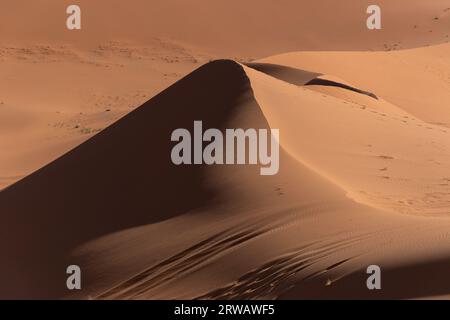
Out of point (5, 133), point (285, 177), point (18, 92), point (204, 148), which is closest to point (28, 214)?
point (204, 148)

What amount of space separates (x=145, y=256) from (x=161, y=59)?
1731 centimetres

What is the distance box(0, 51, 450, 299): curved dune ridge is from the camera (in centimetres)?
547

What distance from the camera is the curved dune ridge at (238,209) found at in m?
5.47

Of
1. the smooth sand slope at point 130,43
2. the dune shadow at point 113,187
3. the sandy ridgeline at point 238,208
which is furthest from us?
the smooth sand slope at point 130,43

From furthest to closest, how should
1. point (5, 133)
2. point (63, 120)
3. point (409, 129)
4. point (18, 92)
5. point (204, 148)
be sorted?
point (18, 92) < point (63, 120) < point (5, 133) < point (409, 129) < point (204, 148)

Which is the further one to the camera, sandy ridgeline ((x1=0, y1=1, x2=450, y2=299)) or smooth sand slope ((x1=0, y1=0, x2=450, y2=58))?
smooth sand slope ((x1=0, y1=0, x2=450, y2=58))

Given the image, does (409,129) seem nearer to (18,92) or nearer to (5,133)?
(5,133)

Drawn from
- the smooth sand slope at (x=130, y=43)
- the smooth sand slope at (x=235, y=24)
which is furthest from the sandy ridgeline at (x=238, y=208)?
the smooth sand slope at (x=235, y=24)

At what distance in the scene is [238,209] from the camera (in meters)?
6.68

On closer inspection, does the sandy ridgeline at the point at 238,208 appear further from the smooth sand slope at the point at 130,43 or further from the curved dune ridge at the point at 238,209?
the smooth sand slope at the point at 130,43

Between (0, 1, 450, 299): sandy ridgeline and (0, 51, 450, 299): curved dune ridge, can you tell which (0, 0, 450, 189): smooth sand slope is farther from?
(0, 51, 450, 299): curved dune ridge

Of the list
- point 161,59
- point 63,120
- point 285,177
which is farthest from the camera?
point 161,59

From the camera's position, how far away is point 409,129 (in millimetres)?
9930

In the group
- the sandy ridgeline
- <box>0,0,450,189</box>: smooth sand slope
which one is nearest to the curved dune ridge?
the sandy ridgeline
